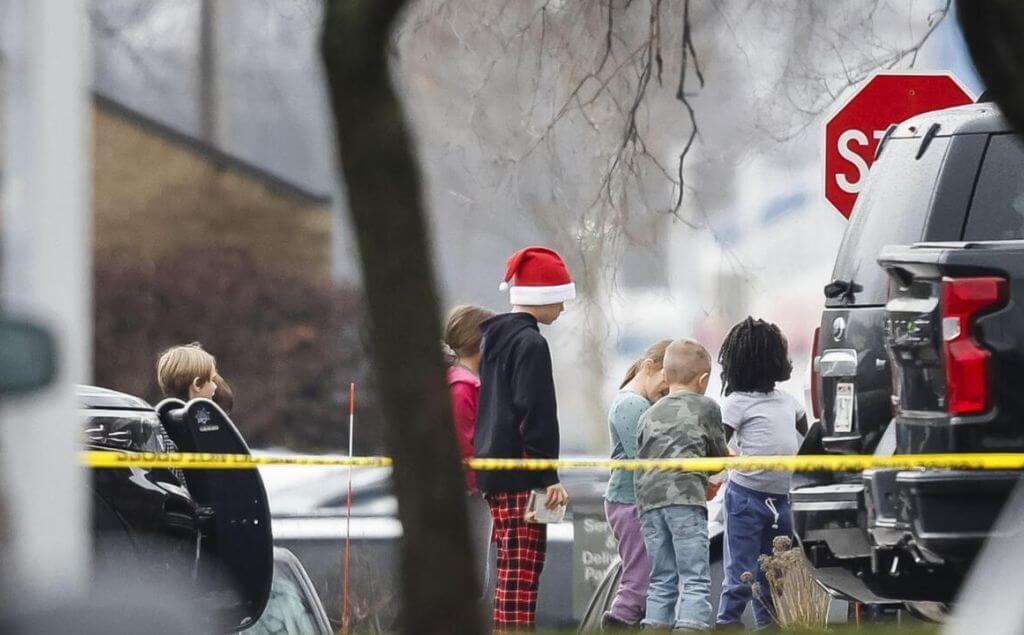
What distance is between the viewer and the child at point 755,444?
374 inches

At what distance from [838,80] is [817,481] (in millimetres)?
4280

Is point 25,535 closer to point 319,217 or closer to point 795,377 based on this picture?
point 795,377

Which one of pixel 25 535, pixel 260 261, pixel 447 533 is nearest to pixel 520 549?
pixel 447 533

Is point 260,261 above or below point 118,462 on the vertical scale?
above

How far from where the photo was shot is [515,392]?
8.61 m

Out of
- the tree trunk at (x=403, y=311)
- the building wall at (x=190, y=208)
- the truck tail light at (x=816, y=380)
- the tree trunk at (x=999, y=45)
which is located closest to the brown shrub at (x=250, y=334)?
the building wall at (x=190, y=208)

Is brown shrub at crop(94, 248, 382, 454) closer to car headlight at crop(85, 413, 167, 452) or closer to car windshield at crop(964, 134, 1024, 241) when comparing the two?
car headlight at crop(85, 413, 167, 452)

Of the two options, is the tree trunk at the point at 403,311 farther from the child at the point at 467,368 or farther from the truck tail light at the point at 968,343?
the child at the point at 467,368

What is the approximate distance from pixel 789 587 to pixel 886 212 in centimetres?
219

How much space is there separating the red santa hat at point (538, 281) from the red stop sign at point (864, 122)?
1415mm

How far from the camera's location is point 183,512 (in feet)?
27.4

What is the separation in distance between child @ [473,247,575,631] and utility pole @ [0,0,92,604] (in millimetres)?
4928

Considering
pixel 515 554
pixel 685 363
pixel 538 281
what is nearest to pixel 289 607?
pixel 515 554

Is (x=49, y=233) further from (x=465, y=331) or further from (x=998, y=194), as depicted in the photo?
(x=465, y=331)
